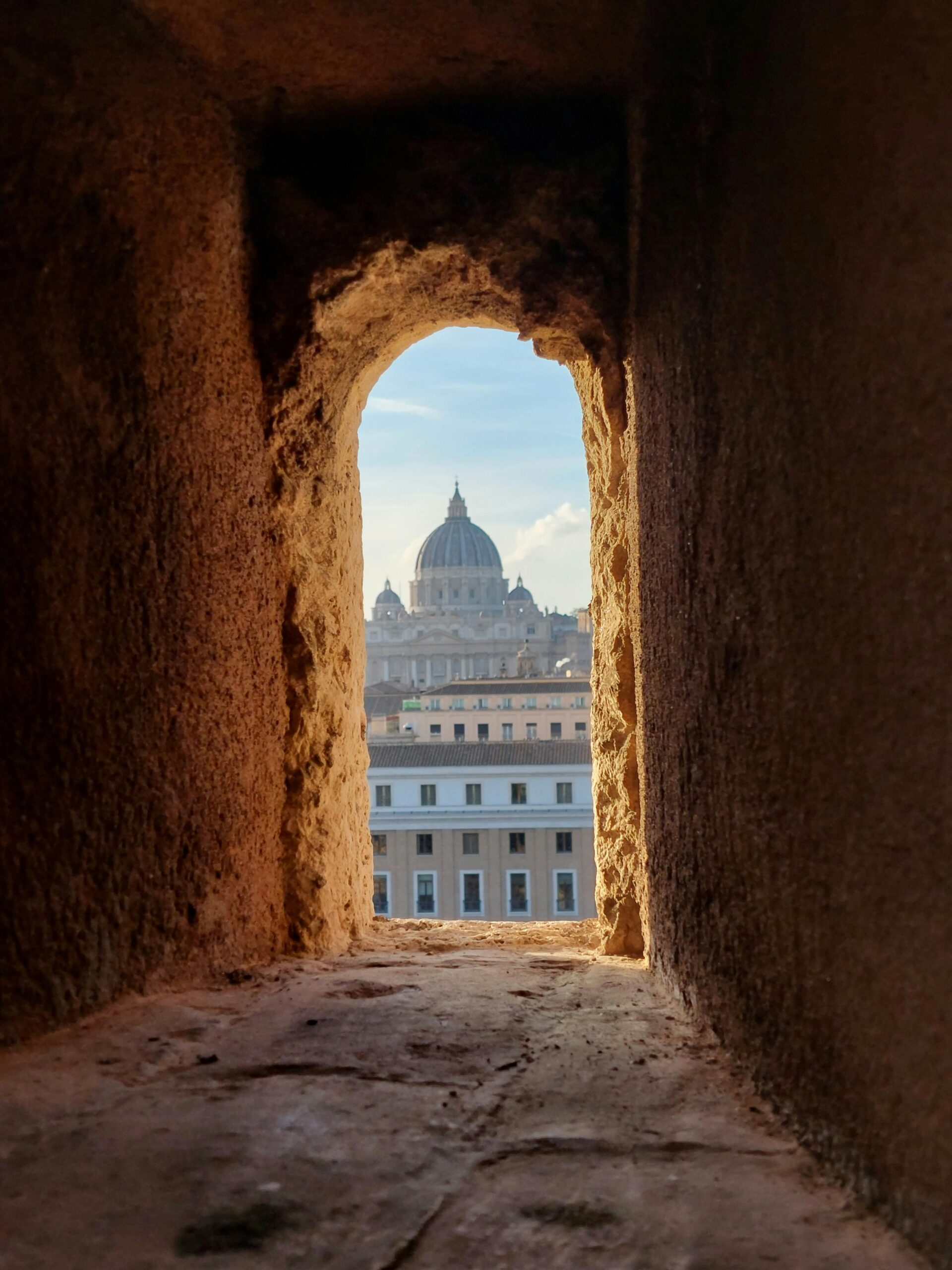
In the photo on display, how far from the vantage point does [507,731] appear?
2067 cm

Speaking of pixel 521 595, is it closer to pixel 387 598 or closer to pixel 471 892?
pixel 387 598

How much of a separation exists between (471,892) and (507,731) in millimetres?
3502

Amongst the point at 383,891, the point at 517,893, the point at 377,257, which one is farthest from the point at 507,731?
the point at 377,257

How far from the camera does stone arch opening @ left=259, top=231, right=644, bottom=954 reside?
2824 millimetres

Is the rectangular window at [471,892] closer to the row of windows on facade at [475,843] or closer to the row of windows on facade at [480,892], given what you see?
the row of windows on facade at [480,892]

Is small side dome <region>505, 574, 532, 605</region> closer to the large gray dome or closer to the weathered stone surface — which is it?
the large gray dome

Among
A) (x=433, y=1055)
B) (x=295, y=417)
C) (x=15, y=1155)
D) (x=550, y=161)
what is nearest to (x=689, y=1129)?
(x=433, y=1055)

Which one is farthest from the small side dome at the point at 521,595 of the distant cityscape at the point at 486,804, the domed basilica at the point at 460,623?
the distant cityscape at the point at 486,804

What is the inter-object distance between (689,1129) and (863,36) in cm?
142

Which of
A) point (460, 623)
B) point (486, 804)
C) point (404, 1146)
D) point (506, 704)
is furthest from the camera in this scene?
point (460, 623)

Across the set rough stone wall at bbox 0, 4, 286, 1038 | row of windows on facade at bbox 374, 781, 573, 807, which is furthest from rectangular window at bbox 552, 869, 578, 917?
rough stone wall at bbox 0, 4, 286, 1038

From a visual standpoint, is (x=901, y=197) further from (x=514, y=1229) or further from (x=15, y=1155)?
(x=15, y=1155)

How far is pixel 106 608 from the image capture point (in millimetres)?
2092

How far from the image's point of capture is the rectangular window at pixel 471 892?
18.0 meters
